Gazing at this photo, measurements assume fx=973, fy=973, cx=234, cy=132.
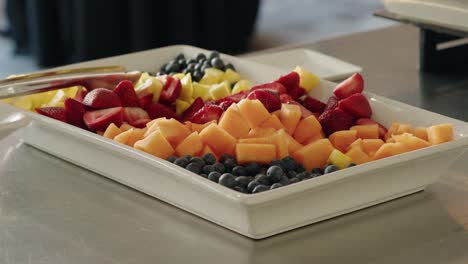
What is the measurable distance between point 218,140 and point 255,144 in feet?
0.14

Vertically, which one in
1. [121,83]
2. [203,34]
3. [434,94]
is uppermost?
[121,83]

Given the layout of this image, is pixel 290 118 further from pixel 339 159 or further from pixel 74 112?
pixel 74 112

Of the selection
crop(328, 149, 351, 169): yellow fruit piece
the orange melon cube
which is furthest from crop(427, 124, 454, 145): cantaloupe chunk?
the orange melon cube

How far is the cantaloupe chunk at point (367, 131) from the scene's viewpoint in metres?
1.13

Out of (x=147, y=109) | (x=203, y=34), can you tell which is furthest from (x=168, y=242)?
(x=203, y=34)

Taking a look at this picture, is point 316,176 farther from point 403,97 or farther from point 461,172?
point 403,97

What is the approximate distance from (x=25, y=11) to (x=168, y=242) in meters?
3.44

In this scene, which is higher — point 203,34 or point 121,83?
point 121,83

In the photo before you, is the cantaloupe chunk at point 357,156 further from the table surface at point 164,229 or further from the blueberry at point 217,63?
the blueberry at point 217,63

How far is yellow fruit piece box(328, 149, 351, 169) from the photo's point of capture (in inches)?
40.9

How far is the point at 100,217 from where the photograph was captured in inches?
39.6

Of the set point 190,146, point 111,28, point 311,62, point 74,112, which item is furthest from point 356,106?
point 111,28

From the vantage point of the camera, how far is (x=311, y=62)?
165 cm

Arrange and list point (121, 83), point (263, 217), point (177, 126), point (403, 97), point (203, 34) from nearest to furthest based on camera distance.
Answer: point (263, 217), point (177, 126), point (121, 83), point (403, 97), point (203, 34)
